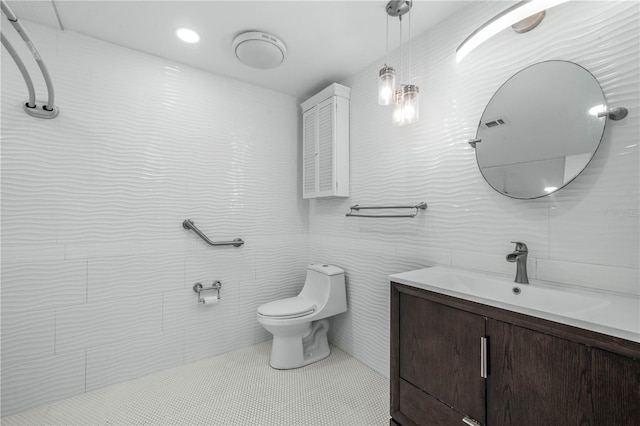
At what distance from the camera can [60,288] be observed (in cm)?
172

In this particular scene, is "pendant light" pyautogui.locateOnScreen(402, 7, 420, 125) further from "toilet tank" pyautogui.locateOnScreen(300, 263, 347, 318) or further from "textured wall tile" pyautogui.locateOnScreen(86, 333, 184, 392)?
"textured wall tile" pyautogui.locateOnScreen(86, 333, 184, 392)

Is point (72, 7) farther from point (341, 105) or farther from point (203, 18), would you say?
point (341, 105)

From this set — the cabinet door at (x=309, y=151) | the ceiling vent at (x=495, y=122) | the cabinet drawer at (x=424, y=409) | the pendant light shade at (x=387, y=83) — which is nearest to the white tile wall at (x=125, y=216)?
the cabinet door at (x=309, y=151)

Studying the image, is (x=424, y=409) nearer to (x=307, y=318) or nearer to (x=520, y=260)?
(x=520, y=260)

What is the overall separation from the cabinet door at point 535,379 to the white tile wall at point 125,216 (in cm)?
190

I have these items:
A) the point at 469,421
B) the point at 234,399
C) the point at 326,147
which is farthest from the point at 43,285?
the point at 469,421

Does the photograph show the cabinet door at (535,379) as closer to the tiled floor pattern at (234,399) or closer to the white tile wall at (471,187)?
the white tile wall at (471,187)

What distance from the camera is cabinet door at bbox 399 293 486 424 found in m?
1.07

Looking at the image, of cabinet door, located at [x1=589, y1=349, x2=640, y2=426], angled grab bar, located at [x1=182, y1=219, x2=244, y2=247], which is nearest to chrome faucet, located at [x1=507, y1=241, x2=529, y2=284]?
cabinet door, located at [x1=589, y1=349, x2=640, y2=426]

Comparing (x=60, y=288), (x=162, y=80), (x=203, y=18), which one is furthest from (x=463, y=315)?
(x=162, y=80)

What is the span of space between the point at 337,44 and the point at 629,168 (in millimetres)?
1665

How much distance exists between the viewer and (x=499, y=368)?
1.00 metres

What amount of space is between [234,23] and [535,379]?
2233mm

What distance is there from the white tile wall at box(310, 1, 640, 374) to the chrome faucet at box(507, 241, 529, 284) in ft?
0.21
